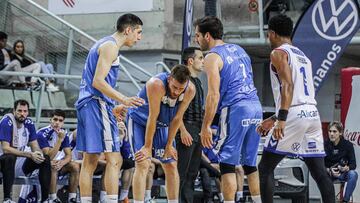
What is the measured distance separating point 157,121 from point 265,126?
5.07 feet

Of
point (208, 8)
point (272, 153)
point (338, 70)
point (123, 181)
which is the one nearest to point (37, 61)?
point (208, 8)

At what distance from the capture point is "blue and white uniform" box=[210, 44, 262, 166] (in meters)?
9.52

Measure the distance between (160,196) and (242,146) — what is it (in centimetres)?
679

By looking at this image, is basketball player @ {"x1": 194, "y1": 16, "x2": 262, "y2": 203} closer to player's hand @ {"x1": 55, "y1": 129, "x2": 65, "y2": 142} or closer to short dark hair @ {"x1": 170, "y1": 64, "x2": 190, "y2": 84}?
short dark hair @ {"x1": 170, "y1": 64, "x2": 190, "y2": 84}

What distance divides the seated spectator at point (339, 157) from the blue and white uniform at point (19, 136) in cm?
507

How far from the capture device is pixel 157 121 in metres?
10.1

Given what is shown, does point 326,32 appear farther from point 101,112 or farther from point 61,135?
point 101,112

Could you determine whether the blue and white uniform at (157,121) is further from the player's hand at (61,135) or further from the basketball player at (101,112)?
the player's hand at (61,135)

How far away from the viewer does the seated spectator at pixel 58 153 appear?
1322 centimetres

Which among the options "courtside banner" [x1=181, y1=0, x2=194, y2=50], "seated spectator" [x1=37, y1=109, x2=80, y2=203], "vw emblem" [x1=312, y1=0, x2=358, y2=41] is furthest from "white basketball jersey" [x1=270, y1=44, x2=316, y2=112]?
"courtside banner" [x1=181, y1=0, x2=194, y2=50]

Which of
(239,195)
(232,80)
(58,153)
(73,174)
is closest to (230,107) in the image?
(232,80)

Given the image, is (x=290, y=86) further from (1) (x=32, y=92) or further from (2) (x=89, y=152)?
(1) (x=32, y=92)

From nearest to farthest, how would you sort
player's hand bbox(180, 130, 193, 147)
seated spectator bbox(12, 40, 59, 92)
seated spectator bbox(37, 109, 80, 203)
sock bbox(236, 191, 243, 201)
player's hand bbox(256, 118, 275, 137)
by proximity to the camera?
player's hand bbox(256, 118, 275, 137) < player's hand bbox(180, 130, 193, 147) < seated spectator bbox(37, 109, 80, 203) < sock bbox(236, 191, 243, 201) < seated spectator bbox(12, 40, 59, 92)

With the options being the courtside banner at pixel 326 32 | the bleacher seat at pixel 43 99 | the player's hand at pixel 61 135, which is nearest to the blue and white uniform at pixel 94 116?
the player's hand at pixel 61 135
